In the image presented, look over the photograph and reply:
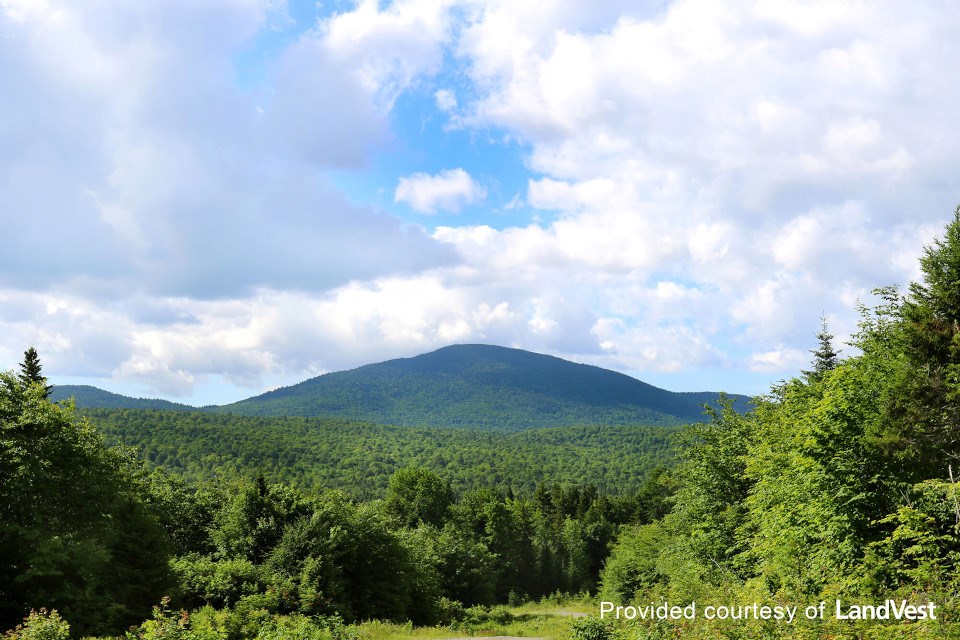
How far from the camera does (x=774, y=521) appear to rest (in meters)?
26.2

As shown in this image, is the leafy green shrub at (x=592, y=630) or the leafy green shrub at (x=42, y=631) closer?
the leafy green shrub at (x=42, y=631)

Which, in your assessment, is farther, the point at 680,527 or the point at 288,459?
the point at 288,459

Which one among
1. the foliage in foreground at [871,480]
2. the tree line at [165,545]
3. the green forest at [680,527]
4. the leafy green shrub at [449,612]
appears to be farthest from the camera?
the leafy green shrub at [449,612]

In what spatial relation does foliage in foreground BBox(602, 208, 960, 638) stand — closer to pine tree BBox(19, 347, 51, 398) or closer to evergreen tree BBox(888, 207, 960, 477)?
evergreen tree BBox(888, 207, 960, 477)

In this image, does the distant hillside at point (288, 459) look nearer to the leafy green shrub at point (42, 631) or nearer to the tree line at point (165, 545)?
the tree line at point (165, 545)

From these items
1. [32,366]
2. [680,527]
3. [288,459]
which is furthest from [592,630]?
[288,459]

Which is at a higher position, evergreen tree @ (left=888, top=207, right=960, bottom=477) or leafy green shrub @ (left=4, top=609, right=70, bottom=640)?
evergreen tree @ (left=888, top=207, right=960, bottom=477)

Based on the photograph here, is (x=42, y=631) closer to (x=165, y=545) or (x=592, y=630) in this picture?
(x=592, y=630)

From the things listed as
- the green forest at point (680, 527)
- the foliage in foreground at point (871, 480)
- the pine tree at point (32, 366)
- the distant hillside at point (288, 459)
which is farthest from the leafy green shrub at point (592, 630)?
the distant hillside at point (288, 459)

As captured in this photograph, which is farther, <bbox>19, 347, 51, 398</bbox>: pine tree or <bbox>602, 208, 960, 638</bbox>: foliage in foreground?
<bbox>19, 347, 51, 398</bbox>: pine tree

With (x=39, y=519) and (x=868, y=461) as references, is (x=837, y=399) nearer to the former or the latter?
(x=868, y=461)

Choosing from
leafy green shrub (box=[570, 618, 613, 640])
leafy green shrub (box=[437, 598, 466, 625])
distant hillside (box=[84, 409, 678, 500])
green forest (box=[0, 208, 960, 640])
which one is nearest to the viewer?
green forest (box=[0, 208, 960, 640])

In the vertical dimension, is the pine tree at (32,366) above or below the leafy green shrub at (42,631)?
above

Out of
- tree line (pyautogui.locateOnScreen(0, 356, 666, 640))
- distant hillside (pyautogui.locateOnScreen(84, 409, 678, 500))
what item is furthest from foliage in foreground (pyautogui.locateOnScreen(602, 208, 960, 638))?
distant hillside (pyautogui.locateOnScreen(84, 409, 678, 500))
